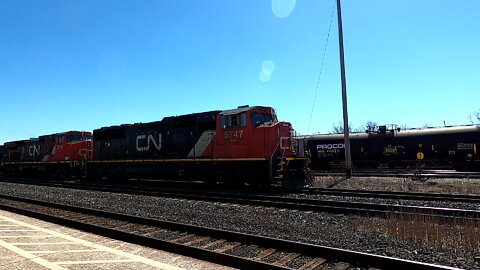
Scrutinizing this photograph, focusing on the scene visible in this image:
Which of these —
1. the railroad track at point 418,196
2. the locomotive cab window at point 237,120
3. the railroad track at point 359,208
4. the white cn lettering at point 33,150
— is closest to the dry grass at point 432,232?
the railroad track at point 359,208

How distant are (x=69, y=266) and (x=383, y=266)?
4468 mm

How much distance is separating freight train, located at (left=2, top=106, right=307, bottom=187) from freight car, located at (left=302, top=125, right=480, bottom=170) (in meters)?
15.1

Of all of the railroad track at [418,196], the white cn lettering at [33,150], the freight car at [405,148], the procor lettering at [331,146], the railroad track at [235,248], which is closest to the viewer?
the railroad track at [235,248]

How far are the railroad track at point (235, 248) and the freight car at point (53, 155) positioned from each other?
19180 mm

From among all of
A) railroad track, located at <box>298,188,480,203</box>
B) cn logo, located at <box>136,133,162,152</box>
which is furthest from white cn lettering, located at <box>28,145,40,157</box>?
railroad track, located at <box>298,188,480,203</box>

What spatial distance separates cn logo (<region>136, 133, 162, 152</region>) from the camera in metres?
20.9

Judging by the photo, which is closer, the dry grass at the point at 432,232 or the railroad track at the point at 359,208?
the dry grass at the point at 432,232

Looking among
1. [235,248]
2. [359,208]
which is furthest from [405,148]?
[235,248]

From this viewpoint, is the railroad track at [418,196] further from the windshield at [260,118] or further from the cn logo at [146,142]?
the cn logo at [146,142]

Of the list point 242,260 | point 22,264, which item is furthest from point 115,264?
point 242,260

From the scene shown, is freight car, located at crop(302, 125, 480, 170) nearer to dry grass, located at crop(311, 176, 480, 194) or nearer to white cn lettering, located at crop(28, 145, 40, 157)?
dry grass, located at crop(311, 176, 480, 194)

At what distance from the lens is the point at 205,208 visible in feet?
37.2

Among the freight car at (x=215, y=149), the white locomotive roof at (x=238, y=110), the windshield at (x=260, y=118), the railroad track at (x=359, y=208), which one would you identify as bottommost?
the railroad track at (x=359, y=208)

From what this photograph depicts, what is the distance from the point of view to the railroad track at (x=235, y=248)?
5312 millimetres
